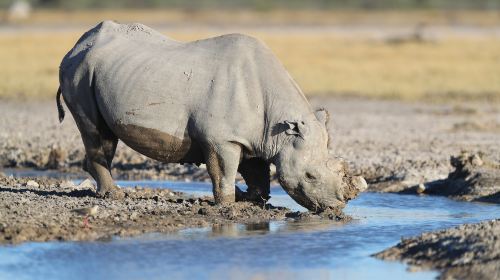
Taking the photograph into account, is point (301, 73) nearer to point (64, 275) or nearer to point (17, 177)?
point (17, 177)

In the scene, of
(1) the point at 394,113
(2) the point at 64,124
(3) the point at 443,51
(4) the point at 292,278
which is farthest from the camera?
(3) the point at 443,51

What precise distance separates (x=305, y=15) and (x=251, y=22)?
11062mm

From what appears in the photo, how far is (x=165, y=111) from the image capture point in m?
11.4

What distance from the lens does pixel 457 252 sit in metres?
9.11

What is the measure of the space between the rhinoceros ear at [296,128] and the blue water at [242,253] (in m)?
0.89

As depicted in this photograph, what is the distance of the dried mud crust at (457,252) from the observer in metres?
8.62

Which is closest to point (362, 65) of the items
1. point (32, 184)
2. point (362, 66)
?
point (362, 66)

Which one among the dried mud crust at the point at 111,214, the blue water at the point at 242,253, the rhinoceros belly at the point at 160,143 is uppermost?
the rhinoceros belly at the point at 160,143

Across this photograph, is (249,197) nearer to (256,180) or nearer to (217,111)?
(256,180)

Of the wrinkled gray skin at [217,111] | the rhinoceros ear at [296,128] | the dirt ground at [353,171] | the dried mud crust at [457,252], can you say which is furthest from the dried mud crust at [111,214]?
the dried mud crust at [457,252]

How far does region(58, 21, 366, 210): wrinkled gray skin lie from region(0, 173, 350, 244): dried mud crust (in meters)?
0.27

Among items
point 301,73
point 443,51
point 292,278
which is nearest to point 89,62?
point 292,278

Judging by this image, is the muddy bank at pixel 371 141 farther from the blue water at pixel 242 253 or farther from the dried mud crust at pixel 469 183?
the blue water at pixel 242 253

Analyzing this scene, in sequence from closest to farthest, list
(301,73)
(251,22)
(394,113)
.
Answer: (394,113) < (301,73) < (251,22)
